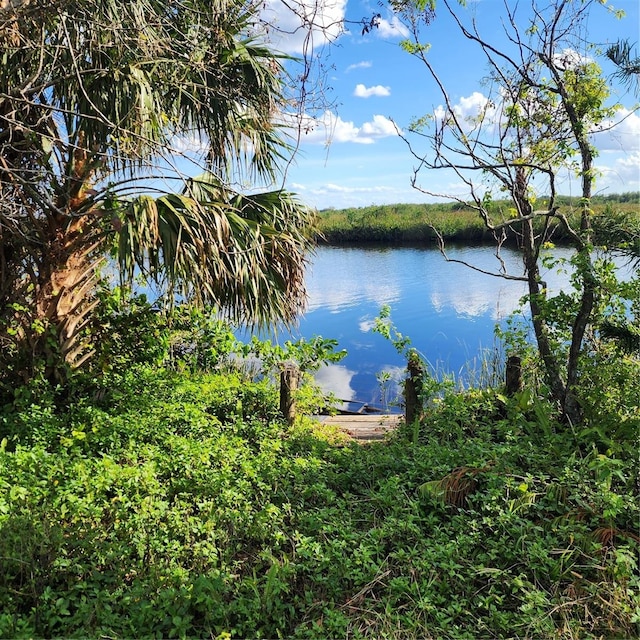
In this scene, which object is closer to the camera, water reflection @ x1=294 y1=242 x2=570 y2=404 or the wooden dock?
the wooden dock

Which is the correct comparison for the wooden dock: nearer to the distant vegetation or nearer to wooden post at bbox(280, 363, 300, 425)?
wooden post at bbox(280, 363, 300, 425)

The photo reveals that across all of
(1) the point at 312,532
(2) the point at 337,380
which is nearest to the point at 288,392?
(1) the point at 312,532

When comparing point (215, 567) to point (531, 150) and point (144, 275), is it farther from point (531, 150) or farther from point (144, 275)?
point (531, 150)

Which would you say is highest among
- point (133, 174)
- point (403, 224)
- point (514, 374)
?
point (403, 224)

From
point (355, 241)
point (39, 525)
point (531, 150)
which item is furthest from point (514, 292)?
point (355, 241)

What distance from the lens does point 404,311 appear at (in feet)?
41.1

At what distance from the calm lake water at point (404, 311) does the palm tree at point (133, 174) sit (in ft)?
3.45

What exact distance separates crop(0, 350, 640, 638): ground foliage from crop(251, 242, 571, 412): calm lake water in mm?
2057

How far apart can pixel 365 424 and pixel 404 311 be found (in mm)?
7243

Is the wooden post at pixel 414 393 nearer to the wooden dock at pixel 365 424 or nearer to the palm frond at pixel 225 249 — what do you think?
the wooden dock at pixel 365 424

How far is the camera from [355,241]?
2838 centimetres

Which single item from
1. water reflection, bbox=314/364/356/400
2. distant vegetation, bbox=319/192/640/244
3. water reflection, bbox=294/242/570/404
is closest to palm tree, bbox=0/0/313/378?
water reflection, bbox=294/242/570/404

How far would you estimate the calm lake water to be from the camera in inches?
337

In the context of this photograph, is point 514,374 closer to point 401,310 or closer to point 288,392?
point 288,392
